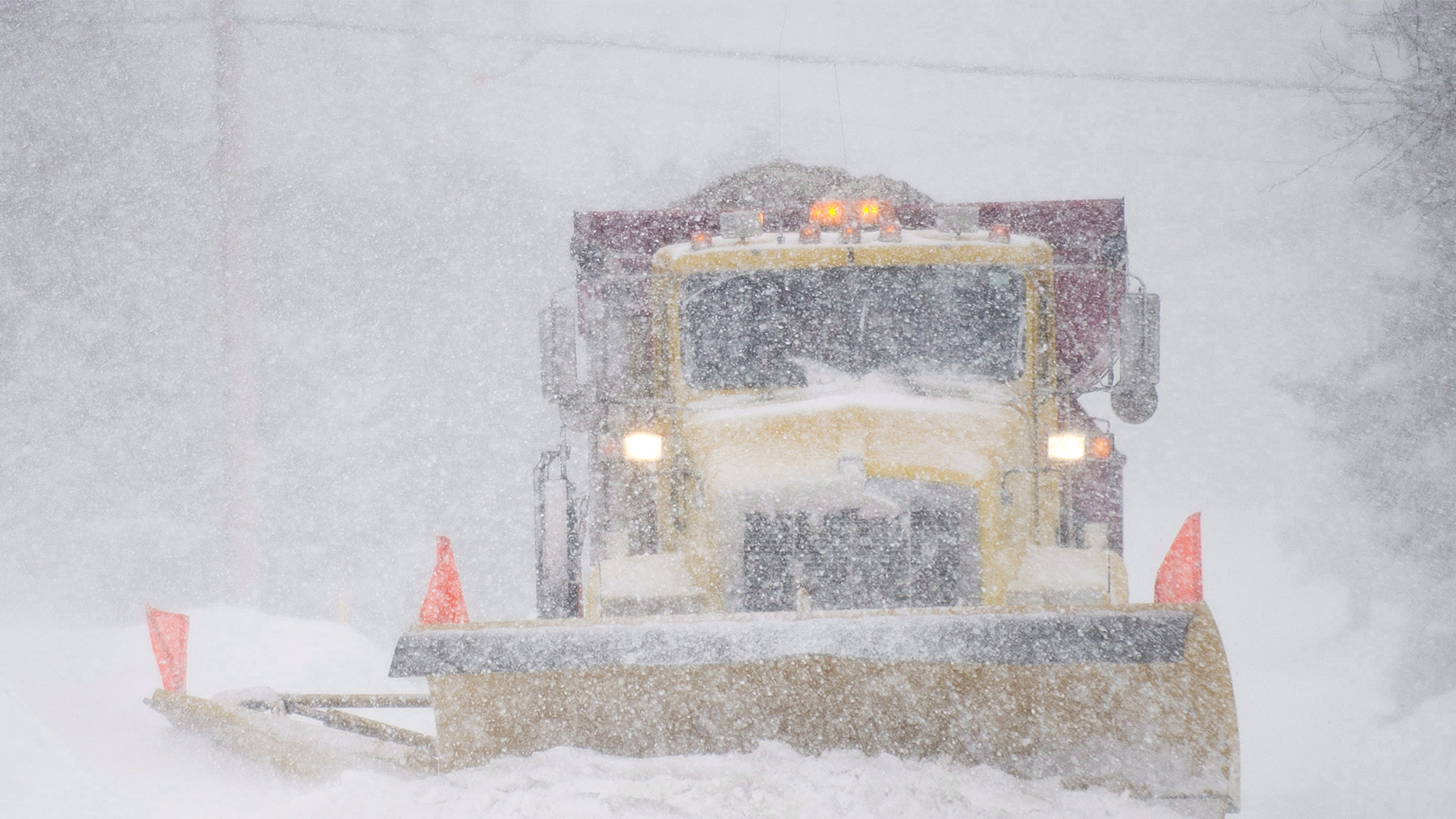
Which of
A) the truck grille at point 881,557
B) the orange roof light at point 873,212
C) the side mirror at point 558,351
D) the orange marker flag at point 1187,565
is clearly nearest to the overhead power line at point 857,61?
the side mirror at point 558,351

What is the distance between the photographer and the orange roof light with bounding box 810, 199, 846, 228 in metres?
5.68

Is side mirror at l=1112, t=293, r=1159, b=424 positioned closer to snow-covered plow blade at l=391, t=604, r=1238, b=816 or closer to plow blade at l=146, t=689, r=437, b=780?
snow-covered plow blade at l=391, t=604, r=1238, b=816

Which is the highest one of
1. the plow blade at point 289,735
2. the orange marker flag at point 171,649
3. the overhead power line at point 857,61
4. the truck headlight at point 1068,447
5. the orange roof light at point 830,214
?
the overhead power line at point 857,61

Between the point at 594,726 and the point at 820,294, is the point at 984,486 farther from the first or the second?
the point at 594,726

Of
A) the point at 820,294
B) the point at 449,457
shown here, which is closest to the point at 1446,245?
the point at 820,294

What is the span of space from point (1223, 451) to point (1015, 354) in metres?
15.4

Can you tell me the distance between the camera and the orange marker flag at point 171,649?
16.8 feet

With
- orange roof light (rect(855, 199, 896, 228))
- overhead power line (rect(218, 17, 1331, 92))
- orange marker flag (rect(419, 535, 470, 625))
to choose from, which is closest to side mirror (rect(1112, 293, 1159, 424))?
orange roof light (rect(855, 199, 896, 228))

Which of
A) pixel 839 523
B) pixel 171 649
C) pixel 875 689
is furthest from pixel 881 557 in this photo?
pixel 171 649

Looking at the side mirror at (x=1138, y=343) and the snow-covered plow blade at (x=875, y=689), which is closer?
the snow-covered plow blade at (x=875, y=689)

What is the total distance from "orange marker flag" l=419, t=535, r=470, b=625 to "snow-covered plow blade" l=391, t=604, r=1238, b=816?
0.70 metres

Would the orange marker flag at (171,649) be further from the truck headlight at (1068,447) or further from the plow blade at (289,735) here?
the truck headlight at (1068,447)

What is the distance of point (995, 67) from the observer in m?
22.6

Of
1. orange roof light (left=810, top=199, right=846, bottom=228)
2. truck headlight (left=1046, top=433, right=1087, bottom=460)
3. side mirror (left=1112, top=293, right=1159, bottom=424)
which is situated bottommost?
truck headlight (left=1046, top=433, right=1087, bottom=460)
